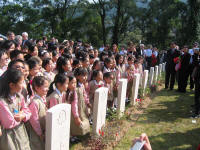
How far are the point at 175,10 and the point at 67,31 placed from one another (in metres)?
21.1

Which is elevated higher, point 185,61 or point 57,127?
point 185,61

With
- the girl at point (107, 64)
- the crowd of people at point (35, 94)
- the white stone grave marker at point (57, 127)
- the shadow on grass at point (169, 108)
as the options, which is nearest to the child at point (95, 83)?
the crowd of people at point (35, 94)

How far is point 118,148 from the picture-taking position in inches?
152

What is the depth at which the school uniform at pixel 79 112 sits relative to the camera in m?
3.55

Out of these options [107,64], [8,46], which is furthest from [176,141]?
[8,46]

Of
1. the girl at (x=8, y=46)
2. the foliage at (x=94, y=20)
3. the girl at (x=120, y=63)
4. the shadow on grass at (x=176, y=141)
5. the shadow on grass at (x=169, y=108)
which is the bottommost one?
the shadow on grass at (x=176, y=141)

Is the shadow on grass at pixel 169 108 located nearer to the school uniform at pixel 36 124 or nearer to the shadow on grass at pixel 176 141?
→ the shadow on grass at pixel 176 141

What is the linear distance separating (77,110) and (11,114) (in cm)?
148

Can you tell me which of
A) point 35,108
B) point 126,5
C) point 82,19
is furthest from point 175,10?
point 35,108

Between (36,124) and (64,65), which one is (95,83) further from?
(36,124)

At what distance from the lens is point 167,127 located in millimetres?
5012

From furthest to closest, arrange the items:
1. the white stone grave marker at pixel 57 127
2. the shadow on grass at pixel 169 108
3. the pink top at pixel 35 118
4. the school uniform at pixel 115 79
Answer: the school uniform at pixel 115 79
the shadow on grass at pixel 169 108
the pink top at pixel 35 118
the white stone grave marker at pixel 57 127

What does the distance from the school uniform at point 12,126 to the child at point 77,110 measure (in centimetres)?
108

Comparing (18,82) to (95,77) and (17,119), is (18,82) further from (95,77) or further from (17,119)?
(95,77)
